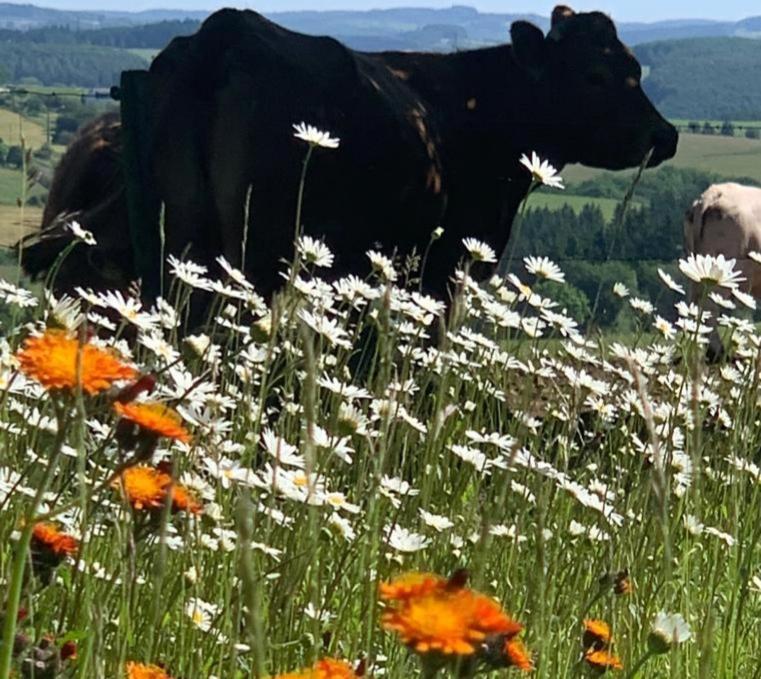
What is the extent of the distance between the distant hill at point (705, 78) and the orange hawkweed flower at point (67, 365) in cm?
8869

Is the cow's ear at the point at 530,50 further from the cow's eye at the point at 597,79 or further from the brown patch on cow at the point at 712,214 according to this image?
the brown patch on cow at the point at 712,214

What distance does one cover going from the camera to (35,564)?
65.1 inches

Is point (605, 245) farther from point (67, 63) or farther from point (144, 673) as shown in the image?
point (67, 63)

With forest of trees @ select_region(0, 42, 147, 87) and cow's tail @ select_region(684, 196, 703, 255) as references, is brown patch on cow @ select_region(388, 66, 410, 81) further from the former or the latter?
forest of trees @ select_region(0, 42, 147, 87)

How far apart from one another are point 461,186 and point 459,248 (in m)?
0.52

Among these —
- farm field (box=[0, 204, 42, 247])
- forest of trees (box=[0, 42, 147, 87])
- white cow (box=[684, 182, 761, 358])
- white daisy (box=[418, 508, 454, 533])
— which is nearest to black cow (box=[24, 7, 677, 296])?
farm field (box=[0, 204, 42, 247])

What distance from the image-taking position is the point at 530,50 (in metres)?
11.9

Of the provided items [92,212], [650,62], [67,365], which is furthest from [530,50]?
[650,62]

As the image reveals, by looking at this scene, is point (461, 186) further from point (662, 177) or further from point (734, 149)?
point (734, 149)

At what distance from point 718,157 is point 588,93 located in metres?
67.1

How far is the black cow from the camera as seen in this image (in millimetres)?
8781

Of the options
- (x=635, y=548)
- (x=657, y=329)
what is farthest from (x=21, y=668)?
(x=657, y=329)

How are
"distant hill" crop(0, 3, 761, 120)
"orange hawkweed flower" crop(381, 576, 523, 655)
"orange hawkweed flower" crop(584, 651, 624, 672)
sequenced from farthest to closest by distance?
"distant hill" crop(0, 3, 761, 120) < "orange hawkweed flower" crop(584, 651, 624, 672) < "orange hawkweed flower" crop(381, 576, 523, 655)

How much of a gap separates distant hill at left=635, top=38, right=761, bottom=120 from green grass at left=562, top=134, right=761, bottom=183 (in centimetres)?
508
